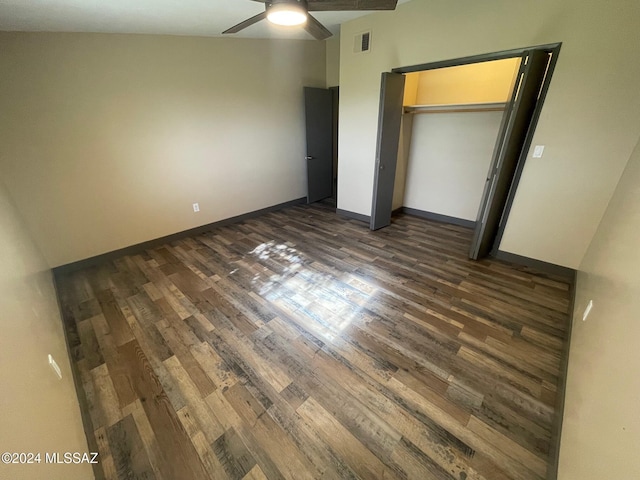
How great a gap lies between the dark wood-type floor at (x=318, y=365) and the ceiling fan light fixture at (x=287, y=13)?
7.16 ft

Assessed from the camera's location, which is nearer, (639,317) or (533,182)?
(639,317)

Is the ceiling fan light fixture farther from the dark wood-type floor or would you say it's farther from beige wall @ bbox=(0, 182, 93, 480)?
the dark wood-type floor

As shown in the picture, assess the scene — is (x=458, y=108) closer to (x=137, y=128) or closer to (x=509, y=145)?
(x=509, y=145)

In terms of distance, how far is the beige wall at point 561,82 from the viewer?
6.68 ft

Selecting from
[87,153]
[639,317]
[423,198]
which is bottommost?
[423,198]

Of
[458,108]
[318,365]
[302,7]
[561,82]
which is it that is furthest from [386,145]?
[318,365]

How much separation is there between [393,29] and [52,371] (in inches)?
166

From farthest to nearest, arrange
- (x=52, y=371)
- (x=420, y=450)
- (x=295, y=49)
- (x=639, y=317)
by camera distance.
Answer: (x=295, y=49) → (x=420, y=450) → (x=52, y=371) → (x=639, y=317)

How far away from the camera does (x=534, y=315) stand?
2.18 m

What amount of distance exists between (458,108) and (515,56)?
3.44 ft

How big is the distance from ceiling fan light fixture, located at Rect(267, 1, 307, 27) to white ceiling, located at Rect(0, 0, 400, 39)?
75 cm

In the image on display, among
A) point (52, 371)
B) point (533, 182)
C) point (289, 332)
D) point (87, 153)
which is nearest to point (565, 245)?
point (533, 182)

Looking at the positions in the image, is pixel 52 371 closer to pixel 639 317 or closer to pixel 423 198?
pixel 639 317

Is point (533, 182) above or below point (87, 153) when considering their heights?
below
